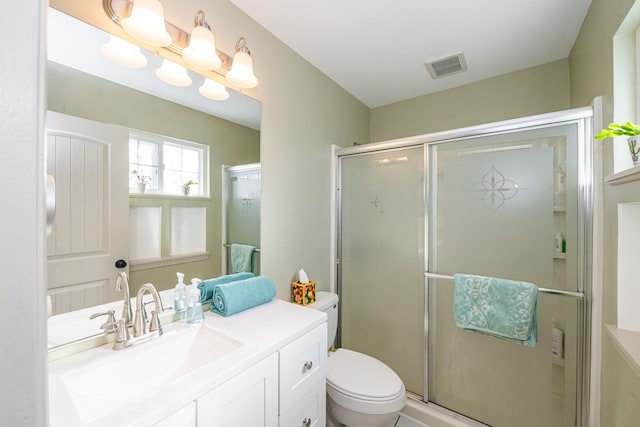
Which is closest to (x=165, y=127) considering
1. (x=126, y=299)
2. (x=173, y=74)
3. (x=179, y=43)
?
(x=173, y=74)

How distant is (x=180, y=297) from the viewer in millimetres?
1111

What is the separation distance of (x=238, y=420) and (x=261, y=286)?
0.56m

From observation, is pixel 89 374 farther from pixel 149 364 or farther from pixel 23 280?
pixel 23 280

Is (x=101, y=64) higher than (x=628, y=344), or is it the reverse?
(x=101, y=64)

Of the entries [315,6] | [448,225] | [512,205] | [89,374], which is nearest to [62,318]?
[89,374]

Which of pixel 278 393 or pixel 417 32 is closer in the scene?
pixel 278 393

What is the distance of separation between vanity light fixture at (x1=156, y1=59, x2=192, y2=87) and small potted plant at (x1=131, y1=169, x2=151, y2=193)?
1.34 feet

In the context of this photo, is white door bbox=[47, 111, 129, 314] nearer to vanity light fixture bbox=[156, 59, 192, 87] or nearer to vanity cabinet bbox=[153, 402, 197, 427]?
vanity light fixture bbox=[156, 59, 192, 87]

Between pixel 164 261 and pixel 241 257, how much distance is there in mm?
383

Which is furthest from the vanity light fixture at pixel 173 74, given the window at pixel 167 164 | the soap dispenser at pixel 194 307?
the soap dispenser at pixel 194 307

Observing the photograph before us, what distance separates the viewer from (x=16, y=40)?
11.7 inches

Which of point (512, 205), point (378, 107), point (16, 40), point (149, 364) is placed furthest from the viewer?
point (378, 107)

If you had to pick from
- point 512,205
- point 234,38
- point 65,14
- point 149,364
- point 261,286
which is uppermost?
point 234,38

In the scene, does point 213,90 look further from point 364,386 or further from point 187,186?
point 364,386
